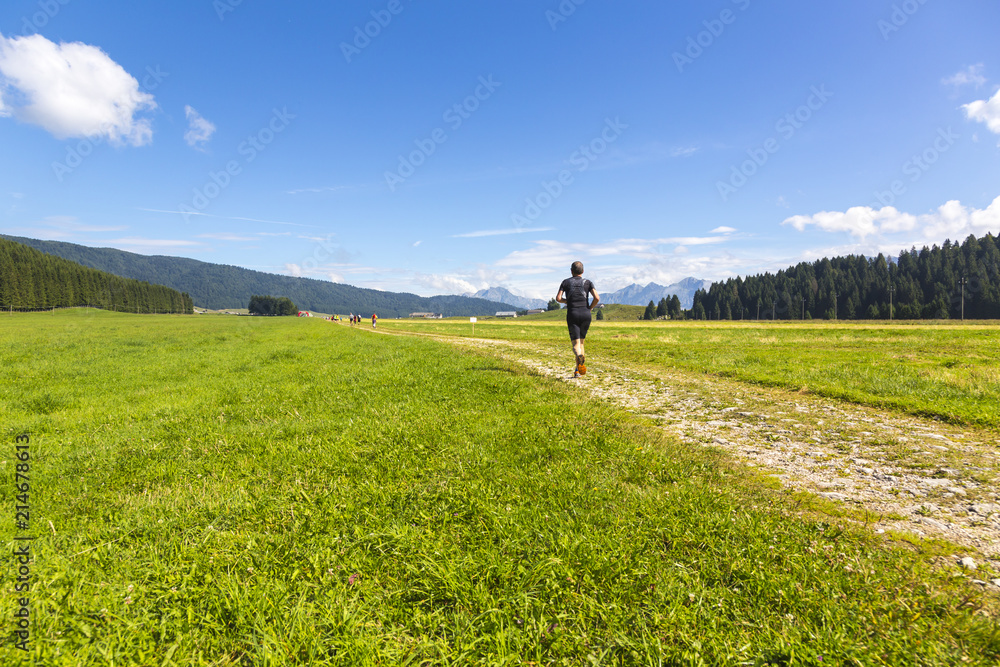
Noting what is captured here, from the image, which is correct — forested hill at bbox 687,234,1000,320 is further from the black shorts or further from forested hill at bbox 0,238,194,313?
forested hill at bbox 0,238,194,313

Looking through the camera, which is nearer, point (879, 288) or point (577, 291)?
point (577, 291)

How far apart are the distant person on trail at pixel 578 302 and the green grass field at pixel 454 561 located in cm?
650

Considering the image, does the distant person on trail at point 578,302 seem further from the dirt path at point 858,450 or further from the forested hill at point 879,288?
the forested hill at point 879,288

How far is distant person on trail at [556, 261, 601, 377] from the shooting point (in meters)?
13.4

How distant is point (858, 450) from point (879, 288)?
622 ft

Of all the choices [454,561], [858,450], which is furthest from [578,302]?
[454,561]

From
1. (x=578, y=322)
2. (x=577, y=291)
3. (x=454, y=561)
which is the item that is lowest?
(x=454, y=561)

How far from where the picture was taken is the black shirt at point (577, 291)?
44.4ft

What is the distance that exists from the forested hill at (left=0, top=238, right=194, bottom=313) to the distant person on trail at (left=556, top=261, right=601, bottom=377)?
181854 millimetres

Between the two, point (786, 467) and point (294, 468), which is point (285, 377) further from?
point (786, 467)

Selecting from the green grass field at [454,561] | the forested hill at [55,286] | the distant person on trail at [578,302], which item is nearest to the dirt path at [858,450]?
the green grass field at [454,561]

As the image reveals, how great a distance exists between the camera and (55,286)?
140 metres

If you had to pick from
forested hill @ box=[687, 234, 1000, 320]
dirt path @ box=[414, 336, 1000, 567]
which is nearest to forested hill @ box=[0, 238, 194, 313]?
dirt path @ box=[414, 336, 1000, 567]

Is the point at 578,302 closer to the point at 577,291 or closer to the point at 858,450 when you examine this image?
the point at 577,291
